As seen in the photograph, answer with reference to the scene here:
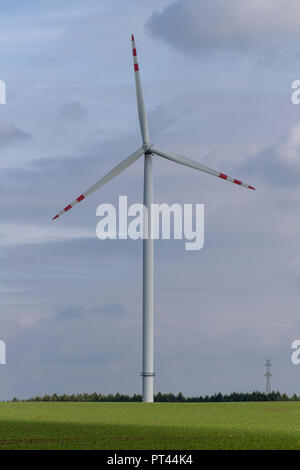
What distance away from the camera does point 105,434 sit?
41.2 meters

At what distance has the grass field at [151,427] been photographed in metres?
37.2

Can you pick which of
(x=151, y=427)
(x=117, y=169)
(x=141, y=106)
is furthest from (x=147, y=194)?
(x=151, y=427)

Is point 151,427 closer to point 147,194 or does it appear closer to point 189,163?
point 147,194

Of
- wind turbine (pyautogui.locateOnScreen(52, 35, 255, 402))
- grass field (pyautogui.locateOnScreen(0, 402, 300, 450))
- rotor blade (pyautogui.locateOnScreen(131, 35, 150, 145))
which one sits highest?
rotor blade (pyautogui.locateOnScreen(131, 35, 150, 145))

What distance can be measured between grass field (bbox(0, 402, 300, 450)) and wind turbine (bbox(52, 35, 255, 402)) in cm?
692

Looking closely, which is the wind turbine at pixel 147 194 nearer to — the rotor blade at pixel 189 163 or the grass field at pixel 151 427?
the rotor blade at pixel 189 163

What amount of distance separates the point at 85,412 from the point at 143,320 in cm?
1509

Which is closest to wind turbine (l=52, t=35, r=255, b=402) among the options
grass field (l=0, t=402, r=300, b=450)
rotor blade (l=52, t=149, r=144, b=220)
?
rotor blade (l=52, t=149, r=144, b=220)

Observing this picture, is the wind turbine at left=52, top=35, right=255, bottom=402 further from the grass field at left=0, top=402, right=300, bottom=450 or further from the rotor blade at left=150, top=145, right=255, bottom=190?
the grass field at left=0, top=402, right=300, bottom=450

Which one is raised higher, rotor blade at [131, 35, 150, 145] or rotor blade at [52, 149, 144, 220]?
rotor blade at [131, 35, 150, 145]

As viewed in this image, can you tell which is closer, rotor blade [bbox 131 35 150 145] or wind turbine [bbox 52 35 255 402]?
wind turbine [bbox 52 35 255 402]

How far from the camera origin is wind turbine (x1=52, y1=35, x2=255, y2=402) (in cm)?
7081
